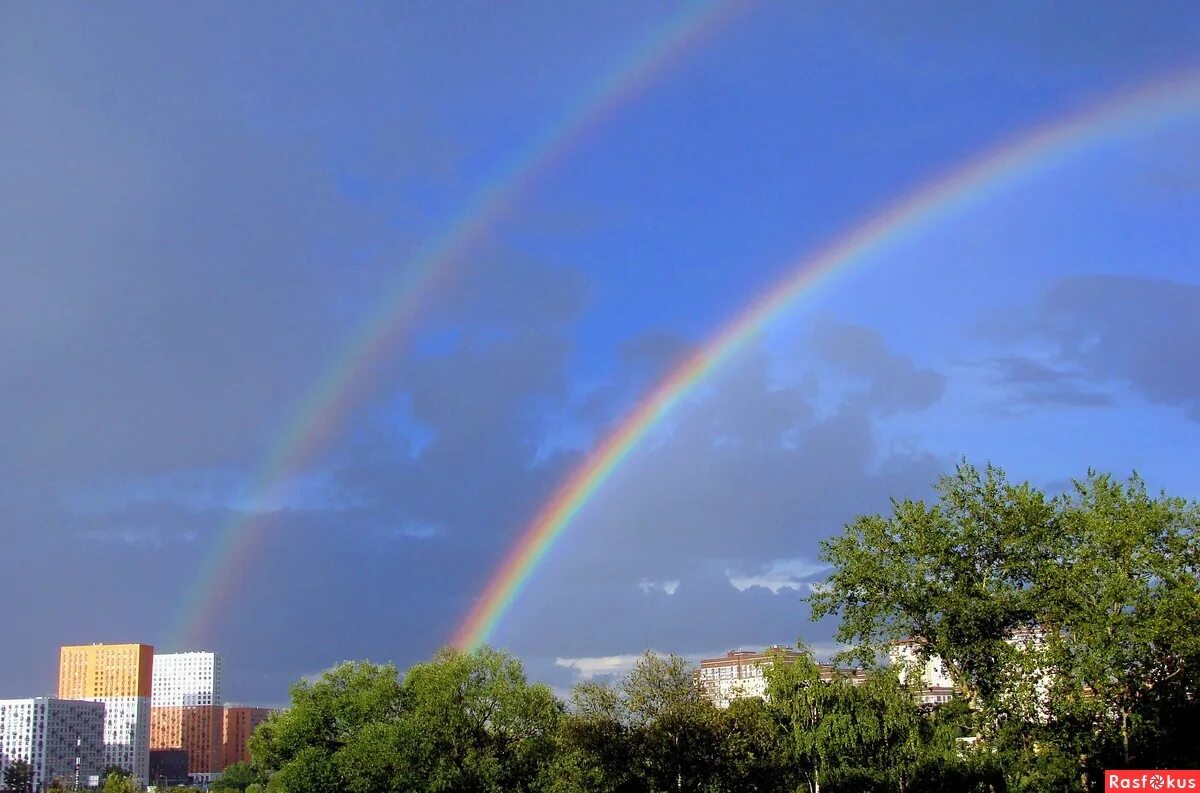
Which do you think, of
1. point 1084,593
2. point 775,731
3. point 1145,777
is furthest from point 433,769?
point 1145,777

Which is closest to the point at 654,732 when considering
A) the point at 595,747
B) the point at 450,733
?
the point at 595,747

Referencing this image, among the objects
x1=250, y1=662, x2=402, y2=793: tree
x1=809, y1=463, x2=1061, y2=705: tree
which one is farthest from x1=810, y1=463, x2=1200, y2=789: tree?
x1=250, y1=662, x2=402, y2=793: tree

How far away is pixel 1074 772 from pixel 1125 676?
5.94 meters

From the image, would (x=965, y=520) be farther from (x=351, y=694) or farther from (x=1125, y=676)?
(x=351, y=694)

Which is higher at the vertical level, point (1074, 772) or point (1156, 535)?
point (1156, 535)

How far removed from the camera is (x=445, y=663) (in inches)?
2493

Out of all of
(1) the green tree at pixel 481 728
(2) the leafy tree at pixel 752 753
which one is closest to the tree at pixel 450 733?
(1) the green tree at pixel 481 728

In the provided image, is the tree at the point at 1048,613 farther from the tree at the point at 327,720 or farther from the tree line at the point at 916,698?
the tree at the point at 327,720

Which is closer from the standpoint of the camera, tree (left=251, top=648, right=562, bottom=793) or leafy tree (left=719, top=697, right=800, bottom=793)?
tree (left=251, top=648, right=562, bottom=793)

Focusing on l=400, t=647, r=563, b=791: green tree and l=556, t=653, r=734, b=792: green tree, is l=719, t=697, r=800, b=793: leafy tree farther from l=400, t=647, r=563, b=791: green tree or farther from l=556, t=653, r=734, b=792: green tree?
l=400, t=647, r=563, b=791: green tree

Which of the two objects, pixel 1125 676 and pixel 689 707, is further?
pixel 689 707

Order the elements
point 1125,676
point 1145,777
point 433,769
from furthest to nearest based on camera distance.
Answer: point 433,769 < point 1125,676 < point 1145,777

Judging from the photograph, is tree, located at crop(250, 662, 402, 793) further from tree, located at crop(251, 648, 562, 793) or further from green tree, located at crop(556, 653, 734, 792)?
green tree, located at crop(556, 653, 734, 792)

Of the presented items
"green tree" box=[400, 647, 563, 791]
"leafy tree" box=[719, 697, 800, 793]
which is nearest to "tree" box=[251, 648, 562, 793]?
"green tree" box=[400, 647, 563, 791]
